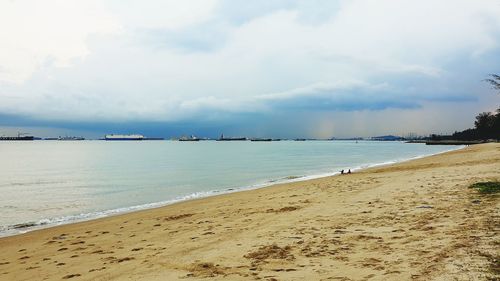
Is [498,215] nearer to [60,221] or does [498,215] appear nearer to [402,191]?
[402,191]

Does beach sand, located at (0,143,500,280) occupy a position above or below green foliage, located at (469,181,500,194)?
below

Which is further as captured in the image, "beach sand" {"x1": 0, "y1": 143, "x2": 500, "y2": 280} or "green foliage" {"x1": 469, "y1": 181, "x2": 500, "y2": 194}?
"green foliage" {"x1": 469, "y1": 181, "x2": 500, "y2": 194}

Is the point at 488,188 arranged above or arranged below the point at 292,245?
above

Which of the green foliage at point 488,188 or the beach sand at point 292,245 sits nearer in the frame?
the beach sand at point 292,245

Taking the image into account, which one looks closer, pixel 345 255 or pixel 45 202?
pixel 345 255

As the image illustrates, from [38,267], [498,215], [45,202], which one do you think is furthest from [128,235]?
[45,202]

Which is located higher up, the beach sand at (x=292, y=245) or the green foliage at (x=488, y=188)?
the green foliage at (x=488, y=188)

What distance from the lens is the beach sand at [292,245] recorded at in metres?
6.95

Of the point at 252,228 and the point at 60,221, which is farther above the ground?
the point at 252,228

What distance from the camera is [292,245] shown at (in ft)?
29.3

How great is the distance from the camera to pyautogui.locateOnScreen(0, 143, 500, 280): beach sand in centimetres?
695

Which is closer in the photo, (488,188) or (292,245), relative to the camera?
(292,245)

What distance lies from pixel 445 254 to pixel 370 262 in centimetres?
139

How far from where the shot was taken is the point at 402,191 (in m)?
17.1
